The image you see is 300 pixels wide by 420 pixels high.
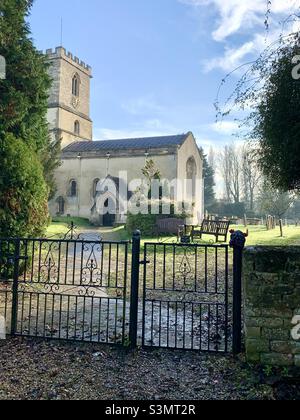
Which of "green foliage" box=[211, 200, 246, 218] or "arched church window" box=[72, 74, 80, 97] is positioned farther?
"green foliage" box=[211, 200, 246, 218]

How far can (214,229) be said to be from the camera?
17.6 m

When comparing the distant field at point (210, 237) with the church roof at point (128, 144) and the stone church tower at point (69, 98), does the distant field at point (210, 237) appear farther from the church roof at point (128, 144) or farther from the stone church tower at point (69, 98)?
the stone church tower at point (69, 98)

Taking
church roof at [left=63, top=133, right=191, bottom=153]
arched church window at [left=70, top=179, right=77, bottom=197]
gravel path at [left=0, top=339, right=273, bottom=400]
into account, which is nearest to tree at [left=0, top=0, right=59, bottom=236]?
gravel path at [left=0, top=339, right=273, bottom=400]

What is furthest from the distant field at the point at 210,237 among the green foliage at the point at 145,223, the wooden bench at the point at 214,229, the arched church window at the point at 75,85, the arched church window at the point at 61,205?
the arched church window at the point at 75,85

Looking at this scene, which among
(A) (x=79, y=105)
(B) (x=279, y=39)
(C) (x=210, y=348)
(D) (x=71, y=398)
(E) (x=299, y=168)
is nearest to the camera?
(D) (x=71, y=398)

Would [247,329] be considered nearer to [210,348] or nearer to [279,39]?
[210,348]

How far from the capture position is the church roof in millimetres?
34031

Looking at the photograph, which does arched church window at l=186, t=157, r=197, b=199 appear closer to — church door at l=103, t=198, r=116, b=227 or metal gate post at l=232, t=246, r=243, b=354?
church door at l=103, t=198, r=116, b=227

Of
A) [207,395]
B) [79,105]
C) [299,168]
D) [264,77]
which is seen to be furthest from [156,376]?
[79,105]

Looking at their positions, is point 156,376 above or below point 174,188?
below

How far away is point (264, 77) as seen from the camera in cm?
591

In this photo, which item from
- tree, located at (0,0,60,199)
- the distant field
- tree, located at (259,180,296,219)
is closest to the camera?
tree, located at (0,0,60,199)

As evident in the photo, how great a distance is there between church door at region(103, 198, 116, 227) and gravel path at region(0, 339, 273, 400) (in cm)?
2579

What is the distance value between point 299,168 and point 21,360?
18.3ft
